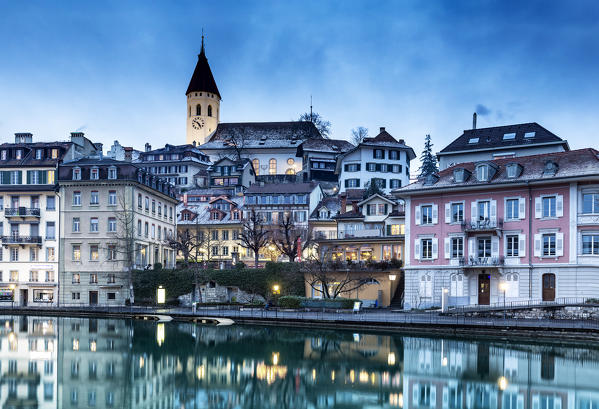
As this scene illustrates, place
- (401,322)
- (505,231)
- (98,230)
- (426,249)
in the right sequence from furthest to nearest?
(98,230) < (426,249) < (505,231) < (401,322)

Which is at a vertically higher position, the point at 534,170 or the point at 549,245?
the point at 534,170

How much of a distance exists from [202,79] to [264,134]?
1780 inches

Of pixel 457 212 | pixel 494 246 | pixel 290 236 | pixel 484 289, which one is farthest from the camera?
pixel 290 236

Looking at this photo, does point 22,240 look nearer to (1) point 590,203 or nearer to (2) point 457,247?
(2) point 457,247

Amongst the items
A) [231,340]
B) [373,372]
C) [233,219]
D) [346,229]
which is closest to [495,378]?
[373,372]

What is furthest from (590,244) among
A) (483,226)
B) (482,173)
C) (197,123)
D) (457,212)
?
(197,123)

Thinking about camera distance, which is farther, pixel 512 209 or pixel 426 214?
pixel 426 214

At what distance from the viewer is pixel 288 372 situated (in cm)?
3366

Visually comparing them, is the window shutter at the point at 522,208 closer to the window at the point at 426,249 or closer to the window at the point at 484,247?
the window at the point at 484,247

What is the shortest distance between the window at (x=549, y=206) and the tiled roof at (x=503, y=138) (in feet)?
83.3

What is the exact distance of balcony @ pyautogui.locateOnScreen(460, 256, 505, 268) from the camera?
53344 mm

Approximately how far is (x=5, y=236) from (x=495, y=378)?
2266 inches

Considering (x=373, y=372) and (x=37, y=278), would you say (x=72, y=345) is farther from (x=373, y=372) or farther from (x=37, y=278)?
(x=37, y=278)

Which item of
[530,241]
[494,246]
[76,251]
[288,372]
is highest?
[530,241]
